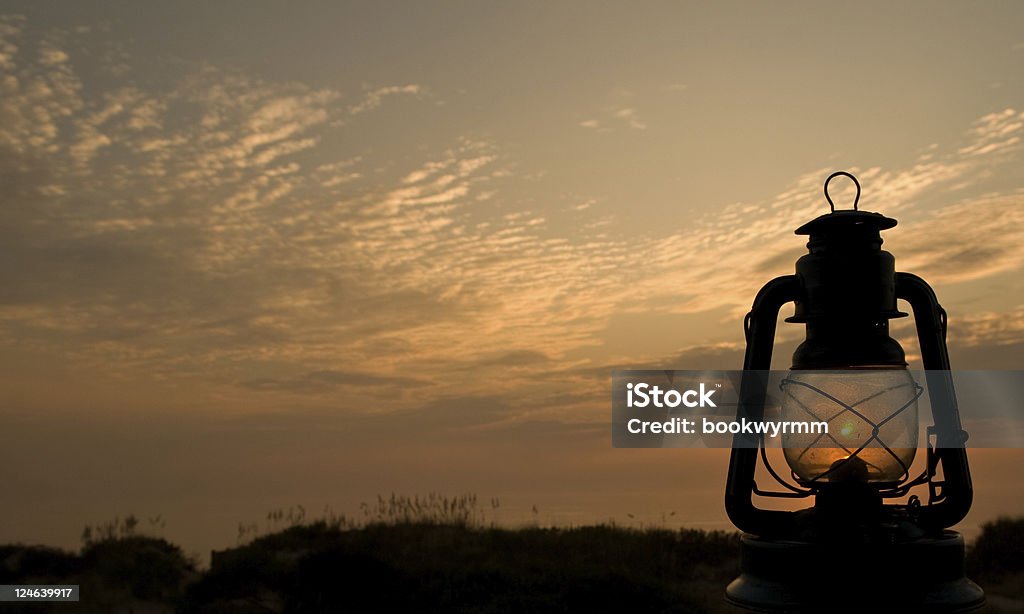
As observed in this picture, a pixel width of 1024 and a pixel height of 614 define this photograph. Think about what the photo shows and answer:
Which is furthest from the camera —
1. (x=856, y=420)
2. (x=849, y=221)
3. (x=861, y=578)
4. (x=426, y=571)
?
(x=426, y=571)

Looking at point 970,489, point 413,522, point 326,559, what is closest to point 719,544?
point 413,522

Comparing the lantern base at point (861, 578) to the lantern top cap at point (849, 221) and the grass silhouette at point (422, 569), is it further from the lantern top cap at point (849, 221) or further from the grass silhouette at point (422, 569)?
the grass silhouette at point (422, 569)

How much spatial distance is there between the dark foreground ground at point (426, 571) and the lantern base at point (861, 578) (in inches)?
272

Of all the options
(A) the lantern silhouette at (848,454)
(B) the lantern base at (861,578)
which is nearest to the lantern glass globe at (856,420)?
(A) the lantern silhouette at (848,454)

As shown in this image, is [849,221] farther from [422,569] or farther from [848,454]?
[422,569]

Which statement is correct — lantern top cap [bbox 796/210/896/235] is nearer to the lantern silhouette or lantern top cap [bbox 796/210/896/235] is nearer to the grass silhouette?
the lantern silhouette

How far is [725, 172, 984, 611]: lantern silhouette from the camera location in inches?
112

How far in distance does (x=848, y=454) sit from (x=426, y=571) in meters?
8.08

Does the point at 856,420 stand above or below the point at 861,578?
above

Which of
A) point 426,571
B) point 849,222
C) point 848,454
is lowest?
point 426,571

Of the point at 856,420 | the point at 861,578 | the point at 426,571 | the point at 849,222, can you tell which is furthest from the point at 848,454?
the point at 426,571

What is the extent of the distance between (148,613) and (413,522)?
11.4ft

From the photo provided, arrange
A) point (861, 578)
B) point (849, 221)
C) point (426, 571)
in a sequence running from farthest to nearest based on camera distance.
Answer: point (426, 571)
point (849, 221)
point (861, 578)

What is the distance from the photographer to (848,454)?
2998mm
